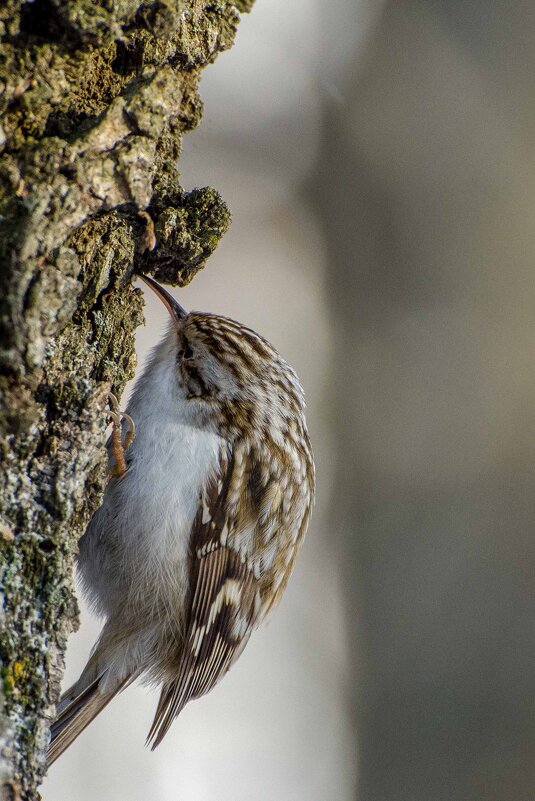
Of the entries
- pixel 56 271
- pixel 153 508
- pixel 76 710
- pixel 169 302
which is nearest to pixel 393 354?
pixel 169 302

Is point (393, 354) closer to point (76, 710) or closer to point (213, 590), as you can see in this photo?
point (213, 590)

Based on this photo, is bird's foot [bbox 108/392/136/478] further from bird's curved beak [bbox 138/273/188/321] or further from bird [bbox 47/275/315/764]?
bird's curved beak [bbox 138/273/188/321]

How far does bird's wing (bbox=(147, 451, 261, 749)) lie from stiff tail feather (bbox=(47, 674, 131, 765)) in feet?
0.42

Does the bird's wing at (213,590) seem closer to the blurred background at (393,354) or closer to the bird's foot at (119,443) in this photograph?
the bird's foot at (119,443)

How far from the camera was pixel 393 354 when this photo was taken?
2.98 m

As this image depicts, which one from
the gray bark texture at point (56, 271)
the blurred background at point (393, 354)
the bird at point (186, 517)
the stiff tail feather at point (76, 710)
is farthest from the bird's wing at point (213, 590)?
the blurred background at point (393, 354)

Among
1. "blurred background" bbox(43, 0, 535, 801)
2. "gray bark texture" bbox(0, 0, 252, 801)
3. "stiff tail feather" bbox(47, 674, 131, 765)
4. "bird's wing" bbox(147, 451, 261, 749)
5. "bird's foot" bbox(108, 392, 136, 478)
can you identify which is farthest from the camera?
"blurred background" bbox(43, 0, 535, 801)

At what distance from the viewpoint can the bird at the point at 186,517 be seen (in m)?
1.74

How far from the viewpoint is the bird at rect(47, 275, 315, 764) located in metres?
1.74

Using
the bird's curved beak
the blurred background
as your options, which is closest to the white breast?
the bird's curved beak

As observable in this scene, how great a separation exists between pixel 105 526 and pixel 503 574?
5.41 feet

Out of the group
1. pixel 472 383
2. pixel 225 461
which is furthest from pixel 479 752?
pixel 225 461

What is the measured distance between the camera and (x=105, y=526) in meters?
1.75

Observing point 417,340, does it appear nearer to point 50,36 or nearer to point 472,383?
point 472,383
